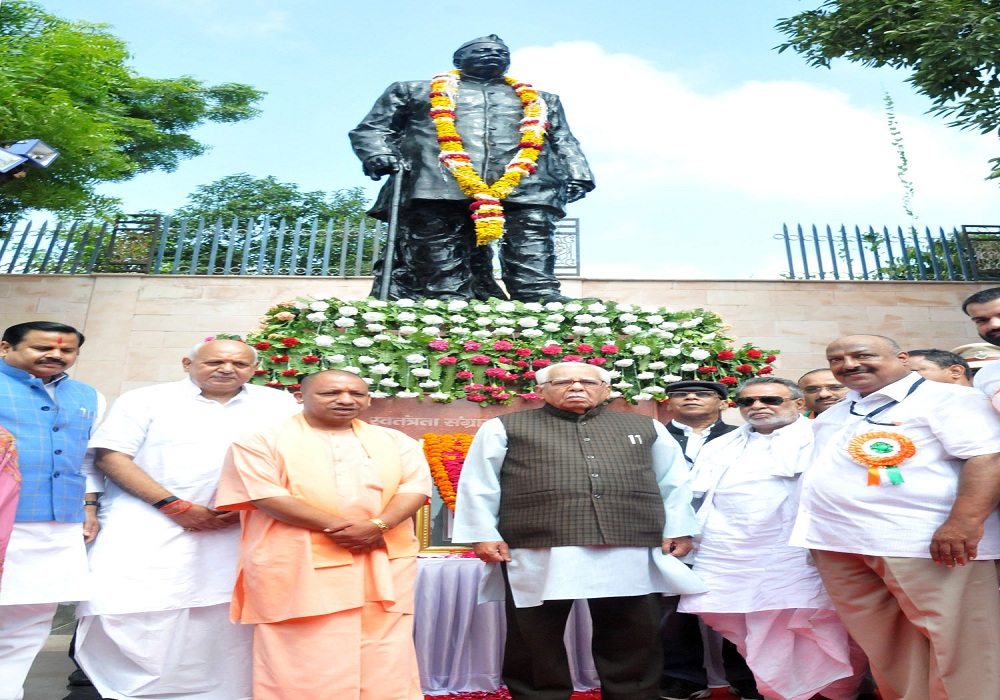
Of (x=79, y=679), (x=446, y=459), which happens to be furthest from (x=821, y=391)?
(x=79, y=679)

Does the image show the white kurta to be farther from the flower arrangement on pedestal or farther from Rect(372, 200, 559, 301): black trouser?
Rect(372, 200, 559, 301): black trouser

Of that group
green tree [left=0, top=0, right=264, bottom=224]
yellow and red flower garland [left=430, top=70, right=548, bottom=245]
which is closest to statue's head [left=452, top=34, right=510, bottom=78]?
yellow and red flower garland [left=430, top=70, right=548, bottom=245]

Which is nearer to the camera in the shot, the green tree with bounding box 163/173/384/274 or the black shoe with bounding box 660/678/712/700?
the black shoe with bounding box 660/678/712/700

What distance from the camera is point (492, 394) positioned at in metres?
4.74

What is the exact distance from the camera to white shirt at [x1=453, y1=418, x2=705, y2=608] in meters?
3.07

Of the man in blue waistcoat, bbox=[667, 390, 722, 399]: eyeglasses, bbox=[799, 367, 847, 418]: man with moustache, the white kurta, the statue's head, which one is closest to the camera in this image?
the man in blue waistcoat

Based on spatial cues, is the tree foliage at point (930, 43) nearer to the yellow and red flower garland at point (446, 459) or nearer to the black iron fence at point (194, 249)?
the black iron fence at point (194, 249)

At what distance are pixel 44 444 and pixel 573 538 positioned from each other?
2.11m

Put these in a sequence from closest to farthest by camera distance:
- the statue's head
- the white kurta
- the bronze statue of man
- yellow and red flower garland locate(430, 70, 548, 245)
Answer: the white kurta, yellow and red flower garland locate(430, 70, 548, 245), the bronze statue of man, the statue's head

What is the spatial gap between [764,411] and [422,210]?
3233 mm

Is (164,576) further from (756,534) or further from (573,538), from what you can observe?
(756,534)

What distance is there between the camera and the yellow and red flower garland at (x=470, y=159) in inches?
228

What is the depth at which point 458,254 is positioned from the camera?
6012mm

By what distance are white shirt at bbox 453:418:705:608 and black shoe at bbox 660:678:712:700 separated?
70 centimetres
